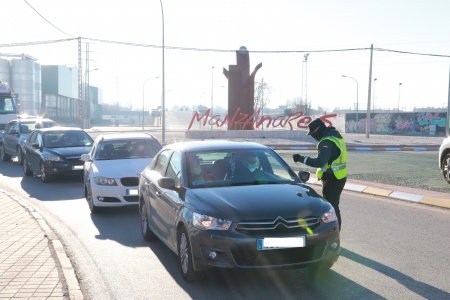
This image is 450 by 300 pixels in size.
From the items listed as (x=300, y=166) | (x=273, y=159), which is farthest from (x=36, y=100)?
(x=273, y=159)

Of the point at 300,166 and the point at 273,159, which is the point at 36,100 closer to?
the point at 300,166

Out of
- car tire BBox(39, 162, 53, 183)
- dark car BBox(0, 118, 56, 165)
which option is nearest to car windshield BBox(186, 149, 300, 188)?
car tire BBox(39, 162, 53, 183)

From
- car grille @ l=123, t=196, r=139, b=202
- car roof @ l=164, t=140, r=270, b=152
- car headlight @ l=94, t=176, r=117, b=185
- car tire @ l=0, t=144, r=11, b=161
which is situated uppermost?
car roof @ l=164, t=140, r=270, b=152

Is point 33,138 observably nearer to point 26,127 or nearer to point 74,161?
point 74,161

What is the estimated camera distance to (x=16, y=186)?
15.0 meters

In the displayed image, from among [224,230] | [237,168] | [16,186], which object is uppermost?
[237,168]

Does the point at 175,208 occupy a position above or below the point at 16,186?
above

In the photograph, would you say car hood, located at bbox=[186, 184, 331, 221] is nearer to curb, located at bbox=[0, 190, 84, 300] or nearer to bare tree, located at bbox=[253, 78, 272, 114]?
curb, located at bbox=[0, 190, 84, 300]

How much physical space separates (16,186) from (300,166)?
9048 millimetres

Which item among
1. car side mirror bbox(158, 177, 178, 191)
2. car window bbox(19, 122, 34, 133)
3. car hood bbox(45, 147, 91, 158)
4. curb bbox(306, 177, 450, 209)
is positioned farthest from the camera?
car window bbox(19, 122, 34, 133)

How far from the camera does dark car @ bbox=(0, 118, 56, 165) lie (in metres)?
21.4

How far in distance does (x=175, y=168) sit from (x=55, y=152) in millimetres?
9260

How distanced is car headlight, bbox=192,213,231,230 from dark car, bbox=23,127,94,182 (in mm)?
10229

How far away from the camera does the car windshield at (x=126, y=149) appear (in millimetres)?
11414
